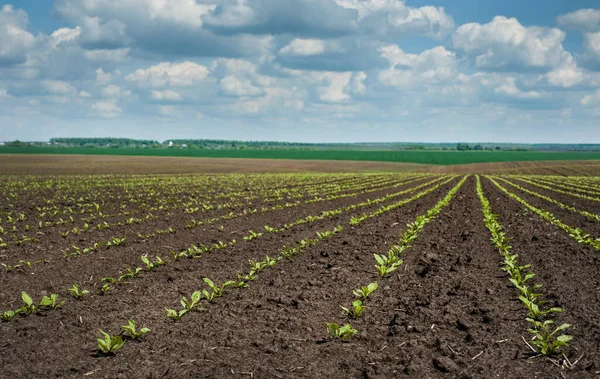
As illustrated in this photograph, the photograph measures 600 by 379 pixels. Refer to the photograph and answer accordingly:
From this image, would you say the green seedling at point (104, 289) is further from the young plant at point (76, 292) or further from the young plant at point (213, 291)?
the young plant at point (213, 291)

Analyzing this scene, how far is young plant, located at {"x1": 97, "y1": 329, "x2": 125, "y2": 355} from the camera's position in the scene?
6016mm

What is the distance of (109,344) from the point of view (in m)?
6.03

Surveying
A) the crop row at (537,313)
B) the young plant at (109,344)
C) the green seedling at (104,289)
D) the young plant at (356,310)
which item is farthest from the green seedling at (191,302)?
the crop row at (537,313)

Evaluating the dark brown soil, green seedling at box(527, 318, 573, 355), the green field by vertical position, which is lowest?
the dark brown soil

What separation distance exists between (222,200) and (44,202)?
8419 millimetres

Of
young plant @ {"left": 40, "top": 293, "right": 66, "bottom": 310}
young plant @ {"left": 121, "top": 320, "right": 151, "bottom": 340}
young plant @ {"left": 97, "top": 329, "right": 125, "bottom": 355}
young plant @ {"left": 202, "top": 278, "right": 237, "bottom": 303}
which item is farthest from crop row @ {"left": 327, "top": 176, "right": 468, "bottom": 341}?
young plant @ {"left": 40, "top": 293, "right": 66, "bottom": 310}

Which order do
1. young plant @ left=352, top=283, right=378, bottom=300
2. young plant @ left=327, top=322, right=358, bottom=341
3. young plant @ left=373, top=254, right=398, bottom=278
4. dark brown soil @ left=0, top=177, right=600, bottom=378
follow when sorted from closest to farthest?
dark brown soil @ left=0, top=177, right=600, bottom=378 < young plant @ left=327, top=322, right=358, bottom=341 < young plant @ left=352, top=283, right=378, bottom=300 < young plant @ left=373, top=254, right=398, bottom=278

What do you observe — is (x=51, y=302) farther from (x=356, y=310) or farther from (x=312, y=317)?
(x=356, y=310)

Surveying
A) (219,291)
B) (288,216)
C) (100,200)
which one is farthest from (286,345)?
(100,200)

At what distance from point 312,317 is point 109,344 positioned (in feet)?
9.01

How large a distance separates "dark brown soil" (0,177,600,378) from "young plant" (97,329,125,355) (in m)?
0.10

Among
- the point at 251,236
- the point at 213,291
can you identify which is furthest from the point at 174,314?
the point at 251,236

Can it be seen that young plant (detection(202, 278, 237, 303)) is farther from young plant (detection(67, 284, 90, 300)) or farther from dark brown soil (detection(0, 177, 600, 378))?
young plant (detection(67, 284, 90, 300))

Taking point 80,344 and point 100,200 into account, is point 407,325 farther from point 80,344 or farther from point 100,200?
point 100,200
